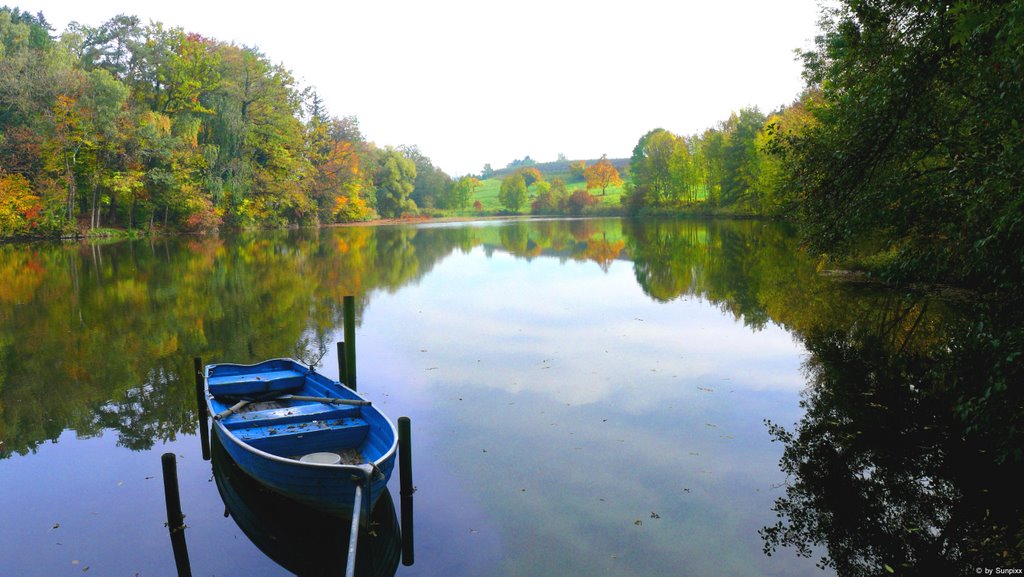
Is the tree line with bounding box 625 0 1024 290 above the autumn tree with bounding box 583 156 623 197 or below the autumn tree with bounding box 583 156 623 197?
below

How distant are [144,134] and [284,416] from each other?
52.9 metres

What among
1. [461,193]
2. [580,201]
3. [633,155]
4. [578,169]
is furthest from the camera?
[578,169]

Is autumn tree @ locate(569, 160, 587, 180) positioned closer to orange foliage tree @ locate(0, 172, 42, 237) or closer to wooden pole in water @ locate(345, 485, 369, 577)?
orange foliage tree @ locate(0, 172, 42, 237)

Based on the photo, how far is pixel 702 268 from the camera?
32625 millimetres

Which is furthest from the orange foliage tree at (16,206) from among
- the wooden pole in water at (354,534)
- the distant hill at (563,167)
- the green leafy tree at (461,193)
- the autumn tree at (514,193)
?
the distant hill at (563,167)

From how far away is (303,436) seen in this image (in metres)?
8.52

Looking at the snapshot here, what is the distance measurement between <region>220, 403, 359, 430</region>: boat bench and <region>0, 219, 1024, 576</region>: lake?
3.43ft

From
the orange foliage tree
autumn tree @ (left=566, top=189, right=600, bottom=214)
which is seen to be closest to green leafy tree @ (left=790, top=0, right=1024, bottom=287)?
the orange foliage tree

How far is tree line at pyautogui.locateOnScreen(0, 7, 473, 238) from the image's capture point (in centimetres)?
4809

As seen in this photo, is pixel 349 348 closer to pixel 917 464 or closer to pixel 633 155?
pixel 917 464

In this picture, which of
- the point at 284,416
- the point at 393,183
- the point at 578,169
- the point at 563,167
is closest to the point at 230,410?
the point at 284,416

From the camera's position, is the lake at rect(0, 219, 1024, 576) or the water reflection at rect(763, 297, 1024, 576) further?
the lake at rect(0, 219, 1024, 576)

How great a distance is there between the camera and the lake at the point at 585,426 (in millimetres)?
7254

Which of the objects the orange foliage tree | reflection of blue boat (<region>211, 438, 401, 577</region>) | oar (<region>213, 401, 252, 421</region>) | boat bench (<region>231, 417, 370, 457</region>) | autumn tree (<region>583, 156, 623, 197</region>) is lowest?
reflection of blue boat (<region>211, 438, 401, 577</region>)
